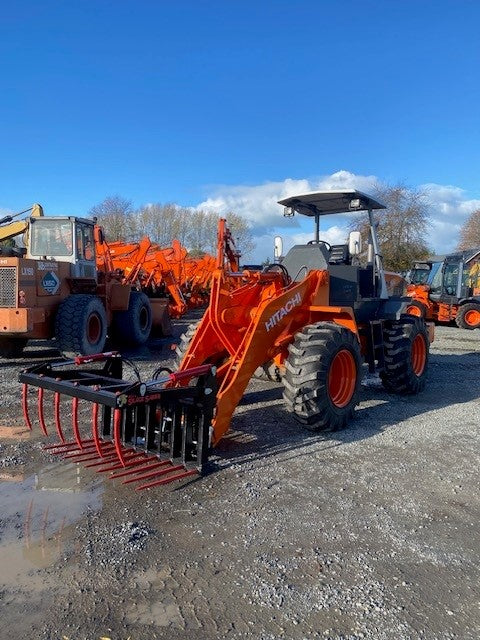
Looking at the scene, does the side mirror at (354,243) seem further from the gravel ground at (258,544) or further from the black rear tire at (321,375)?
the gravel ground at (258,544)

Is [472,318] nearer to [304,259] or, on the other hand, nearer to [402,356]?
[402,356]

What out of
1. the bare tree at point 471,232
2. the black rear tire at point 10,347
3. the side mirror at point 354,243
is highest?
the bare tree at point 471,232

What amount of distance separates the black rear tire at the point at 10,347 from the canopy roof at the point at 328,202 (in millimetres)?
5641

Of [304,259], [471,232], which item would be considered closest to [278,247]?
[304,259]

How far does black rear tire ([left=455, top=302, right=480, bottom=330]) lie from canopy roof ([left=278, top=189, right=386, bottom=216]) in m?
11.6

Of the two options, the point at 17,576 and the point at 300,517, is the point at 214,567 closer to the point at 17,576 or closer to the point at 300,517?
the point at 300,517

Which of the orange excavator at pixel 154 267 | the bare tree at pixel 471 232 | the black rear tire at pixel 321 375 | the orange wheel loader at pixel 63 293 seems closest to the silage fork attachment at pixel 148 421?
the black rear tire at pixel 321 375

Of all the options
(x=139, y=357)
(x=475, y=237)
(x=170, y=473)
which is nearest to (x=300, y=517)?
(x=170, y=473)

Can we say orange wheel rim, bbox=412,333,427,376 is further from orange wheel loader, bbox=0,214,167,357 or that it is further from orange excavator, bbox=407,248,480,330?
orange excavator, bbox=407,248,480,330

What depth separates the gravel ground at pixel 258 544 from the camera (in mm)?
2740

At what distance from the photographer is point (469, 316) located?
17812 mm

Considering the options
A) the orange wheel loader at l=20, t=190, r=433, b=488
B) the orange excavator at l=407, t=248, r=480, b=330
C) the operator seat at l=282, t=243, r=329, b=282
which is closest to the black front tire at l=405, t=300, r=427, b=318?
the orange excavator at l=407, t=248, r=480, b=330

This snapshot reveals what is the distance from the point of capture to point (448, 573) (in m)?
3.20

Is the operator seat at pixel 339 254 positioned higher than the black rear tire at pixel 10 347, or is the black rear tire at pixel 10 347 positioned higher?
the operator seat at pixel 339 254
